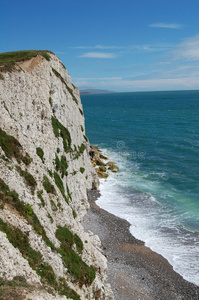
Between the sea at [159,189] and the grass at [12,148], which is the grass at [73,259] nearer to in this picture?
the grass at [12,148]

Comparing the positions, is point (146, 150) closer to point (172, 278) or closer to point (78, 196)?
point (78, 196)

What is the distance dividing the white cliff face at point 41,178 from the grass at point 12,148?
4.1 inches

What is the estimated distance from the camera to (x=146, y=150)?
75812mm

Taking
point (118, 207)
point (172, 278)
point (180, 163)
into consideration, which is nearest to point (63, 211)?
point (172, 278)

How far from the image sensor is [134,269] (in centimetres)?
2914

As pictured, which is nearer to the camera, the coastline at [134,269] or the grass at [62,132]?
the coastline at [134,269]

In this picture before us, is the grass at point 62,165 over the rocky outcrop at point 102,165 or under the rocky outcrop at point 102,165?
over

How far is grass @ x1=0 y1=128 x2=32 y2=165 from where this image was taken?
66.1 ft

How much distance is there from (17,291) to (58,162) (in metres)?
20.2

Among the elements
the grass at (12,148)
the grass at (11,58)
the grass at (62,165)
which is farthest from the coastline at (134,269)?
the grass at (11,58)

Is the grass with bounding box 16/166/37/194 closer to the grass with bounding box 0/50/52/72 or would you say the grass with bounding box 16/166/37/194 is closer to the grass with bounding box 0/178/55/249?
the grass with bounding box 0/178/55/249

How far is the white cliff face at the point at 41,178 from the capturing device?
16205 millimetres

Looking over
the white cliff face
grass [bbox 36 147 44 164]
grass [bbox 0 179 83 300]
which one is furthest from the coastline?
grass [bbox 36 147 44 164]

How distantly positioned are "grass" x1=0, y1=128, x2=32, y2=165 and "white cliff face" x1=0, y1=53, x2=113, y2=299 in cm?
10
